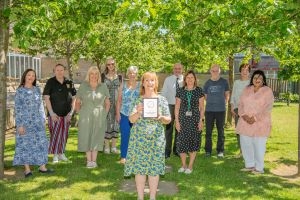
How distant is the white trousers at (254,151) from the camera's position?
28.4 feet

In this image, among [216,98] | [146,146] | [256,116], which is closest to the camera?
[146,146]

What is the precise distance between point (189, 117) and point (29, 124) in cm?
328

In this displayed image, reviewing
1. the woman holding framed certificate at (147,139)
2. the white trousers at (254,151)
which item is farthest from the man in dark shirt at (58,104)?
the white trousers at (254,151)

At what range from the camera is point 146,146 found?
6.16m

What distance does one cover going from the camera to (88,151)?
8.78 meters

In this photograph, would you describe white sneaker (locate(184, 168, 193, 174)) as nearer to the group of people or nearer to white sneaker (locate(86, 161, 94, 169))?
the group of people

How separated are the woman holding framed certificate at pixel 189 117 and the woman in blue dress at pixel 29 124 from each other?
2.84 metres

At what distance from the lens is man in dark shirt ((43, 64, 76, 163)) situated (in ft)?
28.4

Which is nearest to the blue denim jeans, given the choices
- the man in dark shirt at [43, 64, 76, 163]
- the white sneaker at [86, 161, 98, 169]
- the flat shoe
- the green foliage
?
the flat shoe

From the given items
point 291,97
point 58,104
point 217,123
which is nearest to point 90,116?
point 58,104

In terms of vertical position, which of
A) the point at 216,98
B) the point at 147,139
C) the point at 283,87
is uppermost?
the point at 283,87

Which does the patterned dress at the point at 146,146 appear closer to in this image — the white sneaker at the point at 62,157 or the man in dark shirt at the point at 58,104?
the man in dark shirt at the point at 58,104

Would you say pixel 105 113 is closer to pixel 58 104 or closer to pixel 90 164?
pixel 58 104

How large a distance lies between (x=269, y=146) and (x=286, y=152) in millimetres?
957
